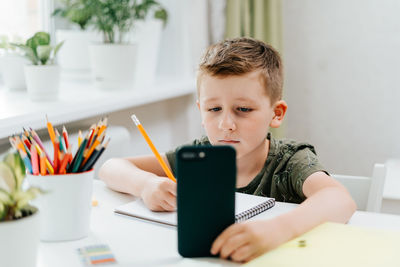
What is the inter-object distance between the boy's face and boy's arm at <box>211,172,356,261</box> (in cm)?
21

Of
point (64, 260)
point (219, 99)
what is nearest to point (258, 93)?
point (219, 99)

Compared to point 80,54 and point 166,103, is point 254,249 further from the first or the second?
point 166,103

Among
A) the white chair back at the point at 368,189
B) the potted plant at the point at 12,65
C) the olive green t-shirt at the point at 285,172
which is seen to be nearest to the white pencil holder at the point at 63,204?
the olive green t-shirt at the point at 285,172

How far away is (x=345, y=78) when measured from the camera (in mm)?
2539

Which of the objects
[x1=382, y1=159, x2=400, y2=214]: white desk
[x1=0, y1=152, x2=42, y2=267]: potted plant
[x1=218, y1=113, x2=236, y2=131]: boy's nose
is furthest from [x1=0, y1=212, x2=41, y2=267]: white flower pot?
[x1=382, y1=159, x2=400, y2=214]: white desk

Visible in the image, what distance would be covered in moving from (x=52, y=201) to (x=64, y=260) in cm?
9

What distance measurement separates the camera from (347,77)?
2.53 meters

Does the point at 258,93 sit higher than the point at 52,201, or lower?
higher

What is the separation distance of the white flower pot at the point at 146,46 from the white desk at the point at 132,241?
1.15 metres

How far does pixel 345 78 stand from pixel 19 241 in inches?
83.4

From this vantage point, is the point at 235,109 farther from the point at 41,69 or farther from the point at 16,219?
the point at 41,69

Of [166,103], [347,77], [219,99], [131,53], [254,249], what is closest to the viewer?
[254,249]

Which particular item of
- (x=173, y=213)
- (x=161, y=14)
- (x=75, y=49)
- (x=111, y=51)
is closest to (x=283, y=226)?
(x=173, y=213)

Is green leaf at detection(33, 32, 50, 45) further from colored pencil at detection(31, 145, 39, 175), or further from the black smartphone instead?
the black smartphone
